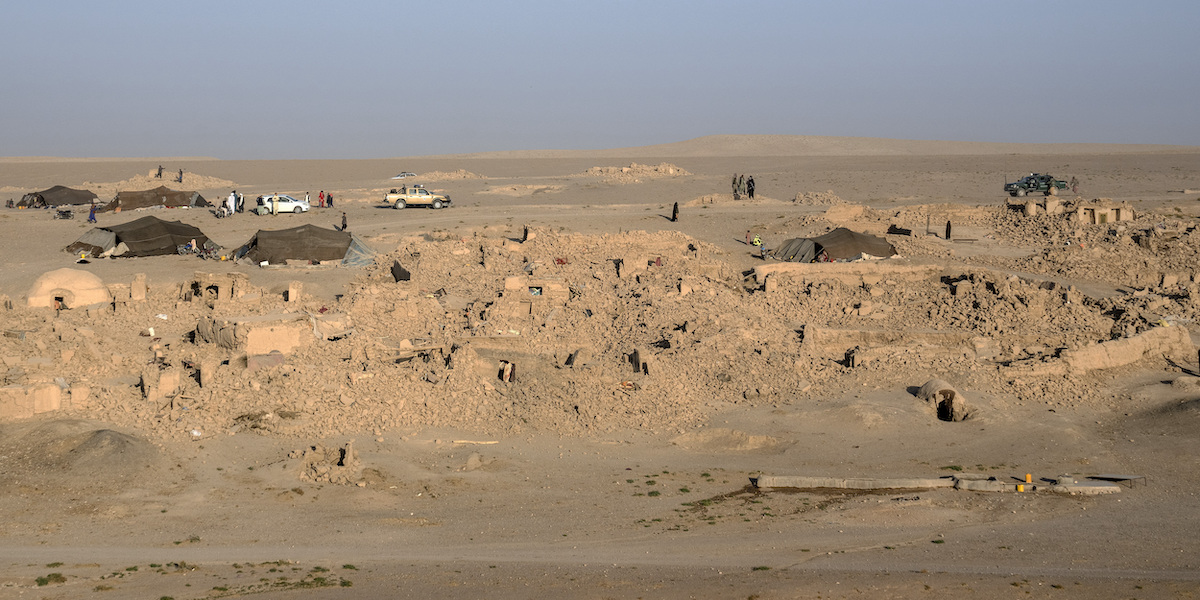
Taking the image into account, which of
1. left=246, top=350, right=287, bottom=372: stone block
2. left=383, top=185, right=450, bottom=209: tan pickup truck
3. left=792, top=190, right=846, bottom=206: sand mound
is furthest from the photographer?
left=383, top=185, right=450, bottom=209: tan pickup truck

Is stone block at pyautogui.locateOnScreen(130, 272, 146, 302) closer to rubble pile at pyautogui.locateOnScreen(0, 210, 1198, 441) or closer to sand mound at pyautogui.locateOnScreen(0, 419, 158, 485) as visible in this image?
rubble pile at pyautogui.locateOnScreen(0, 210, 1198, 441)

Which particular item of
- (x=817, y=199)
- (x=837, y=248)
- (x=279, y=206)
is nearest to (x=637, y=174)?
(x=817, y=199)

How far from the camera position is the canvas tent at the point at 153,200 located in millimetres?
40188

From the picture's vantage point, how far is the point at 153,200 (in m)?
40.8

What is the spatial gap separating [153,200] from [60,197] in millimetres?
5379

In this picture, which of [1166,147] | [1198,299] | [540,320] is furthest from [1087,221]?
[1166,147]

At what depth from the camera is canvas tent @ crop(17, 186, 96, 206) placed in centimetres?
4262

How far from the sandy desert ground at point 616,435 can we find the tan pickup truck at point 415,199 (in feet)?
39.8

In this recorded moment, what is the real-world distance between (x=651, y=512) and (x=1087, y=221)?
23651mm

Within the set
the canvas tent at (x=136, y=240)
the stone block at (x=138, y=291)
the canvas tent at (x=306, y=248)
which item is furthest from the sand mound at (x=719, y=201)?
the stone block at (x=138, y=291)

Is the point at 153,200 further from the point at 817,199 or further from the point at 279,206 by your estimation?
the point at 817,199

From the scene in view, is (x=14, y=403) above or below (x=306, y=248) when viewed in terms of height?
below

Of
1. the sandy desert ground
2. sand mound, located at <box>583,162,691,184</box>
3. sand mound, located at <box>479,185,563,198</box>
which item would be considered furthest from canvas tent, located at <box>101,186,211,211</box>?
sand mound, located at <box>583,162,691,184</box>

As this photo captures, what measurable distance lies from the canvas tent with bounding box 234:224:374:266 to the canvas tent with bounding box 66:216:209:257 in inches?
98.6
